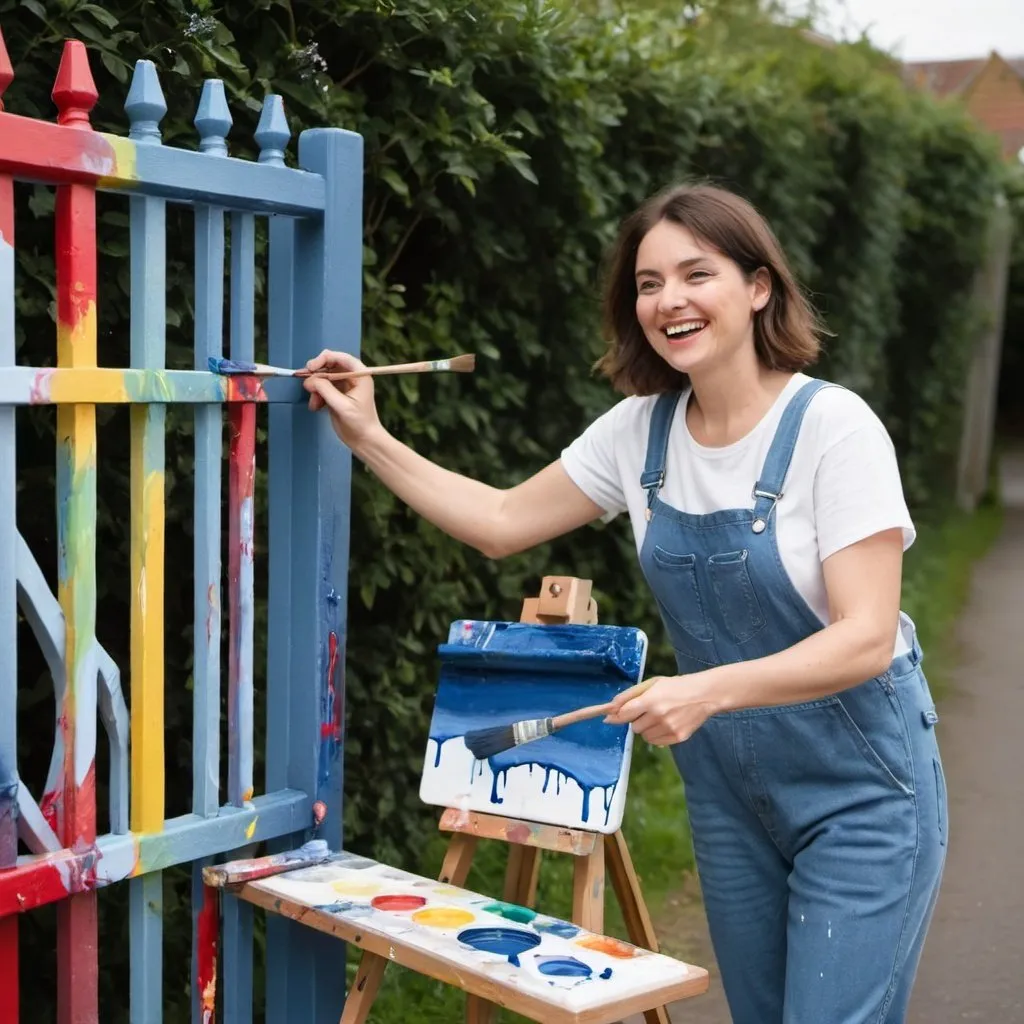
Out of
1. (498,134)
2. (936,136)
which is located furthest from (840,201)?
(498,134)

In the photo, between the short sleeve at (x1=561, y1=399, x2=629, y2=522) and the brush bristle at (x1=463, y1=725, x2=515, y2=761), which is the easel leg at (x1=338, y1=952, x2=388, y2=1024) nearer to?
the brush bristle at (x1=463, y1=725, x2=515, y2=761)

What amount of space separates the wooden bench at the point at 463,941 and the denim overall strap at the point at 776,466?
0.67 metres

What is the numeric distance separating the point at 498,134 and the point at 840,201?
4.25 m

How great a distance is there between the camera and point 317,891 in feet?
7.63

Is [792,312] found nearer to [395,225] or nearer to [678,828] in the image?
[395,225]

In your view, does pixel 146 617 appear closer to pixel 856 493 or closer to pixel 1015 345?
pixel 856 493

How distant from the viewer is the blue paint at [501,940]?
2.10 meters

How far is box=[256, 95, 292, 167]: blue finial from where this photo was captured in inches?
95.6

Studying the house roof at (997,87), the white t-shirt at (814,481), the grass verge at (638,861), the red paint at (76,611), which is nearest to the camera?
the red paint at (76,611)

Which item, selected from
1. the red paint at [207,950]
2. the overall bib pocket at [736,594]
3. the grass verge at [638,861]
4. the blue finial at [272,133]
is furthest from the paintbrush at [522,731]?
→ the grass verge at [638,861]

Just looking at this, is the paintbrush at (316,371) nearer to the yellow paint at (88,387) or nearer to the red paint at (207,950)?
the yellow paint at (88,387)

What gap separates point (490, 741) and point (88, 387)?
0.86 meters

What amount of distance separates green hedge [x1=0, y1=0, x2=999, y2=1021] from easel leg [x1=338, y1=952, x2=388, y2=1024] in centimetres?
72

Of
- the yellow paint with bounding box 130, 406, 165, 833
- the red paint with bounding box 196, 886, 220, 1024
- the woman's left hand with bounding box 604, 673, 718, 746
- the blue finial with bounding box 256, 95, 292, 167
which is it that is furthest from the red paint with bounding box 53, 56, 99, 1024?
the woman's left hand with bounding box 604, 673, 718, 746
